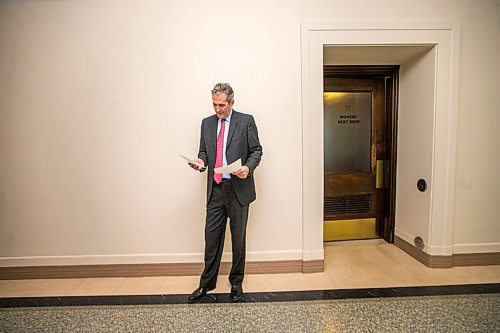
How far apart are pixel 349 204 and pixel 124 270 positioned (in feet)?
8.42

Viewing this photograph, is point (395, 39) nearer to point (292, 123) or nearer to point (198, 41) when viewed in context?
point (292, 123)

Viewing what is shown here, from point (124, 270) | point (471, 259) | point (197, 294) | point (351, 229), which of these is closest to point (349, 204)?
point (351, 229)

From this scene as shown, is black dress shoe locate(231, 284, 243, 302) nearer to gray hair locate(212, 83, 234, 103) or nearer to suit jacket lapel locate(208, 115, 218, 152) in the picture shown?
suit jacket lapel locate(208, 115, 218, 152)

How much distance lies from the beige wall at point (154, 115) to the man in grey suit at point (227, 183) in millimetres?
343

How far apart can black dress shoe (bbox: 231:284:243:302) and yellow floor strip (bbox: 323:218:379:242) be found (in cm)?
158

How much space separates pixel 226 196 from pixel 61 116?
171 cm

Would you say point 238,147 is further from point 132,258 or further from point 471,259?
point 471,259

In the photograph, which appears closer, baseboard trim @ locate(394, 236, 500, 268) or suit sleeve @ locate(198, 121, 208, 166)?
suit sleeve @ locate(198, 121, 208, 166)

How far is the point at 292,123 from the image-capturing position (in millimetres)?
2604

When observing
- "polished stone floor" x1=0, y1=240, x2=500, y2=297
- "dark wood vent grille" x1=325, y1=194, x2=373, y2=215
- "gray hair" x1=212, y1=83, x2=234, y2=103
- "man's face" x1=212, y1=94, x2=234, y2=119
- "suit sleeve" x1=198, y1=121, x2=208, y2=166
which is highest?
"gray hair" x1=212, y1=83, x2=234, y2=103

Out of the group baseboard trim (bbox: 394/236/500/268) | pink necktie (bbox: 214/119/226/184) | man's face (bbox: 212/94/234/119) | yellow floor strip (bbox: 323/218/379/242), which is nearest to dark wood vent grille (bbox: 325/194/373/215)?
yellow floor strip (bbox: 323/218/379/242)

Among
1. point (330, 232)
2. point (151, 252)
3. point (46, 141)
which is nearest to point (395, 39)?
point (330, 232)

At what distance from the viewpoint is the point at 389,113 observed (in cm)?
332

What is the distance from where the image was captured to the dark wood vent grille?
3.42 m
